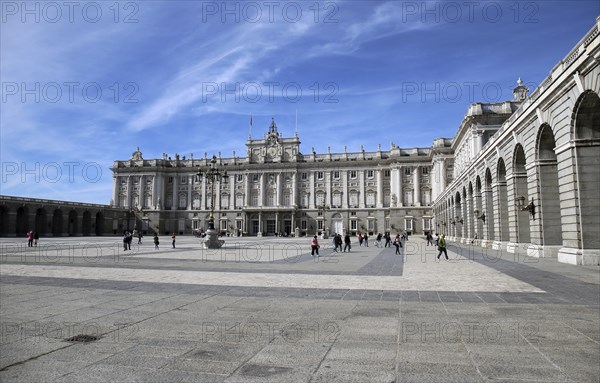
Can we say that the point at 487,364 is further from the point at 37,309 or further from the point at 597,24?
the point at 597,24

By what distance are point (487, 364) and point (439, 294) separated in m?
5.20

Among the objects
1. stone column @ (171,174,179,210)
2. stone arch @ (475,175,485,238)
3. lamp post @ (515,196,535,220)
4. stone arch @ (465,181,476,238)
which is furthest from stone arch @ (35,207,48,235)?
lamp post @ (515,196,535,220)

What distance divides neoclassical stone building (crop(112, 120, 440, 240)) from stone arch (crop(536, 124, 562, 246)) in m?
51.0

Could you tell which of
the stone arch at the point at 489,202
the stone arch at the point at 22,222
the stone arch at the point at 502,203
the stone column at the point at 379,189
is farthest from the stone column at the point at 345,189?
the stone arch at the point at 22,222

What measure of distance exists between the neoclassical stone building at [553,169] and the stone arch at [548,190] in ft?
0.14

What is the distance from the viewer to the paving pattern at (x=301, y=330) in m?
4.54

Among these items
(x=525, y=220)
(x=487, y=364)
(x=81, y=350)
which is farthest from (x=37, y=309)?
(x=525, y=220)

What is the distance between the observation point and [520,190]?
23.1 metres

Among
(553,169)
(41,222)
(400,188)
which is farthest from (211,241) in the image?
(400,188)

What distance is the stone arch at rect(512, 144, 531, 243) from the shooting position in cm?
2292

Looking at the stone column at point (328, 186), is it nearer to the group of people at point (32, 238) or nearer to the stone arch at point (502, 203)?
the stone arch at point (502, 203)

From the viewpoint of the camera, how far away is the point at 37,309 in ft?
25.8

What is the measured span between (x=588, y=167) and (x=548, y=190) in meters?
3.99

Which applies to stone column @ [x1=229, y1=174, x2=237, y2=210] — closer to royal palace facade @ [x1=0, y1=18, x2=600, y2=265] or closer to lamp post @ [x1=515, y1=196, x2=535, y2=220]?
royal palace facade @ [x1=0, y1=18, x2=600, y2=265]
